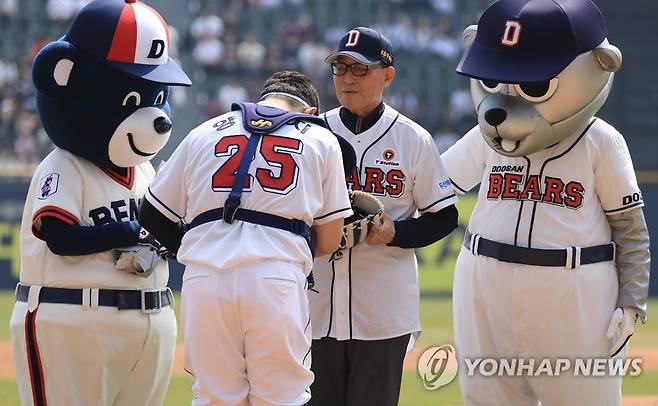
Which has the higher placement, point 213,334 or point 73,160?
point 73,160

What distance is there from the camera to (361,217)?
15.3 feet

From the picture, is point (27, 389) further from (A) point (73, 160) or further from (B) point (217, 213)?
(B) point (217, 213)

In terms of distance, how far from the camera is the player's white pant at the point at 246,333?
3875mm

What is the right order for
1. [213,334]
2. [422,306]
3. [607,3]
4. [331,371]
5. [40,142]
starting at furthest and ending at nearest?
1. [607,3]
2. [40,142]
3. [422,306]
4. [331,371]
5. [213,334]

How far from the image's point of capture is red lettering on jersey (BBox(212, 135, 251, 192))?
396 cm

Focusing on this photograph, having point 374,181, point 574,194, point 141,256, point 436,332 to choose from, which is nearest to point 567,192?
point 574,194

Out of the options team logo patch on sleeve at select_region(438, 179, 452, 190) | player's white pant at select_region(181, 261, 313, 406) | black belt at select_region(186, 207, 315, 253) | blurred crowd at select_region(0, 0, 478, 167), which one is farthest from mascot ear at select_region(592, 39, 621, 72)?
blurred crowd at select_region(0, 0, 478, 167)

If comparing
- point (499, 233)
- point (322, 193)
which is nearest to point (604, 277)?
point (499, 233)

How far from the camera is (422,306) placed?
12812 millimetres

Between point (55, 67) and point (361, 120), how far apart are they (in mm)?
1403

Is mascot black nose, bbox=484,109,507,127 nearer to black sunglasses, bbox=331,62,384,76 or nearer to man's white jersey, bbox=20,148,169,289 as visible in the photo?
black sunglasses, bbox=331,62,384,76

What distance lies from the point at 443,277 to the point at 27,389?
924cm

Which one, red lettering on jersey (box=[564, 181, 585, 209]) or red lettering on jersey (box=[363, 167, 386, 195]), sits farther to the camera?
red lettering on jersey (box=[363, 167, 386, 195])

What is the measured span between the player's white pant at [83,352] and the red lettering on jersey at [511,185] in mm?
1626
